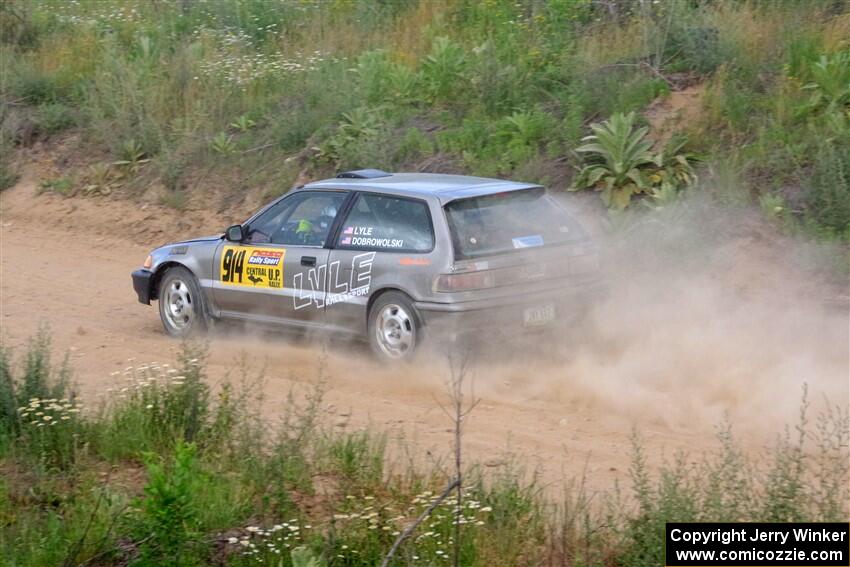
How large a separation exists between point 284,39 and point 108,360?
33.7 feet

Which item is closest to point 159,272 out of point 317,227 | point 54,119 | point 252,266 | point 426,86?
point 252,266

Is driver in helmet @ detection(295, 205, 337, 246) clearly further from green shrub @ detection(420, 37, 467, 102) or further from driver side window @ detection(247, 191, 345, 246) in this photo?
green shrub @ detection(420, 37, 467, 102)

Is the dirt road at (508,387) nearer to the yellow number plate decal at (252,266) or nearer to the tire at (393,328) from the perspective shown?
the tire at (393,328)

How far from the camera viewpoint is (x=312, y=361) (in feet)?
32.3

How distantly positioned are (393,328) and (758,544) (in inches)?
182

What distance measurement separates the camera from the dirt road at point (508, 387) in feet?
24.9

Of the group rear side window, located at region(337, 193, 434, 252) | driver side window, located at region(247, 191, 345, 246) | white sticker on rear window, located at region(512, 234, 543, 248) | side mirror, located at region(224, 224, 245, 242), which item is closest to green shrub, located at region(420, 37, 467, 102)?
driver side window, located at region(247, 191, 345, 246)

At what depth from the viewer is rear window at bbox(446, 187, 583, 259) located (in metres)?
9.20

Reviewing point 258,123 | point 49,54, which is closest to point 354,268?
point 258,123

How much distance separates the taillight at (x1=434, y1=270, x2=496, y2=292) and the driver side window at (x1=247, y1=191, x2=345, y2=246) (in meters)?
1.43

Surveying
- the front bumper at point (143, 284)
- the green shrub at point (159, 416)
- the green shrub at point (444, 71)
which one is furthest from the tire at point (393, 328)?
the green shrub at point (444, 71)

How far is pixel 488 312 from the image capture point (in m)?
8.99

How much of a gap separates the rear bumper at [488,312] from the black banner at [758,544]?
12.5ft

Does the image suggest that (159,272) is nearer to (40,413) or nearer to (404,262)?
(404,262)
